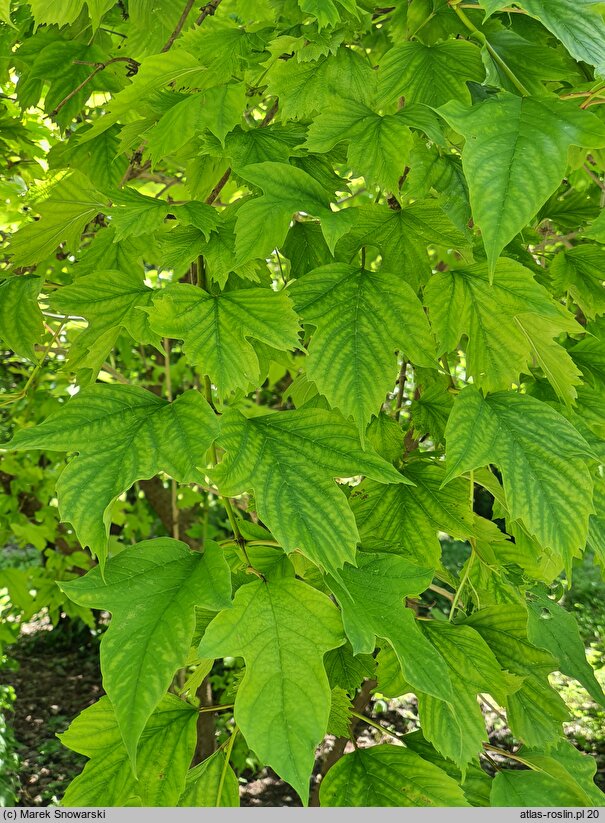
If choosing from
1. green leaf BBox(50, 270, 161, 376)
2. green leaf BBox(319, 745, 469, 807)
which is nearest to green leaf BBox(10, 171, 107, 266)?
green leaf BBox(50, 270, 161, 376)

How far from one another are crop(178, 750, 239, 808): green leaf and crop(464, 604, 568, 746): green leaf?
32 cm

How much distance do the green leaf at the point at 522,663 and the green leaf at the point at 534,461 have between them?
0.18 metres

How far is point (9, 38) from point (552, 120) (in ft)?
3.95

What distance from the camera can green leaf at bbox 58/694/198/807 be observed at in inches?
29.3

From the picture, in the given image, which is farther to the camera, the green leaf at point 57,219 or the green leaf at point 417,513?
the green leaf at point 57,219

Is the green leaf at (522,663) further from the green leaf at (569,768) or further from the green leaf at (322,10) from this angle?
the green leaf at (322,10)

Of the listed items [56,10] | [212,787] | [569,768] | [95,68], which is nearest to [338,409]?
[212,787]

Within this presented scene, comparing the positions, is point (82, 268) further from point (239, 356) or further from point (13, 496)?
point (13, 496)

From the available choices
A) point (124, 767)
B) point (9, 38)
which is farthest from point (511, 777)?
point (9, 38)

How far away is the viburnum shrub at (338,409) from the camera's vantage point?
645 mm

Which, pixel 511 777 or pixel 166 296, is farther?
pixel 511 777

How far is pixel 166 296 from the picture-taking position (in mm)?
731

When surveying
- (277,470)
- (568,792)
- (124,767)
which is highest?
(277,470)

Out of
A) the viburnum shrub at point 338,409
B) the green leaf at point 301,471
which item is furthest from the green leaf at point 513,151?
the green leaf at point 301,471
